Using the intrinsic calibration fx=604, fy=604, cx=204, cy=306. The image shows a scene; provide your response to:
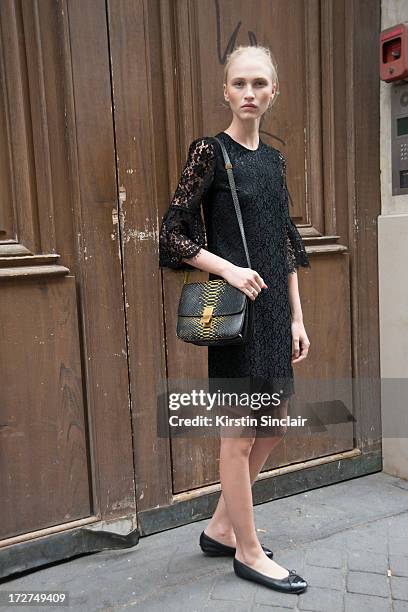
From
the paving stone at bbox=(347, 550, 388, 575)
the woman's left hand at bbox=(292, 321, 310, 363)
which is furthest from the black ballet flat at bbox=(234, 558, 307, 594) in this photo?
the woman's left hand at bbox=(292, 321, 310, 363)

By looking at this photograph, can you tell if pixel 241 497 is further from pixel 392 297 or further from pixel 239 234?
pixel 392 297

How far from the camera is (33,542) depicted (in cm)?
243

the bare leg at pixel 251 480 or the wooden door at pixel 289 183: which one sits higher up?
the wooden door at pixel 289 183

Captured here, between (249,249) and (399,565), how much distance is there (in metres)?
1.38

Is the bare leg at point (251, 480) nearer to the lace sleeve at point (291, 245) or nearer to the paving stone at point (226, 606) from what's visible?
the paving stone at point (226, 606)

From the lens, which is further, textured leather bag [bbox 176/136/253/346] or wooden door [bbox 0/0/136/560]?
wooden door [bbox 0/0/136/560]

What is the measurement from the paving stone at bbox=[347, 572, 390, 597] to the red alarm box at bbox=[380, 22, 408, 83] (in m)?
2.26

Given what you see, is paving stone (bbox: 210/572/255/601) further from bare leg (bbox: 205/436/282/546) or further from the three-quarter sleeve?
the three-quarter sleeve

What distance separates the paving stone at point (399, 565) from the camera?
7.61 ft

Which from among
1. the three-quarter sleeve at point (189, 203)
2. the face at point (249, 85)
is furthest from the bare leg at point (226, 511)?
the face at point (249, 85)

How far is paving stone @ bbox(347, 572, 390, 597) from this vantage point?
220 cm

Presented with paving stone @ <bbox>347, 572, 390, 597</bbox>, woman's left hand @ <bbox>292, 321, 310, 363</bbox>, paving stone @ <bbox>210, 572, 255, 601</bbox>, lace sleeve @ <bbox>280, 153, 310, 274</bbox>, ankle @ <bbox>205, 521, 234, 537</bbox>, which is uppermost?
lace sleeve @ <bbox>280, 153, 310, 274</bbox>

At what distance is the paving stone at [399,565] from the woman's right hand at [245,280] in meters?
1.25

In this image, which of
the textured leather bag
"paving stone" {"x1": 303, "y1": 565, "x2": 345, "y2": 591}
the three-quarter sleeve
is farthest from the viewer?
"paving stone" {"x1": 303, "y1": 565, "x2": 345, "y2": 591}
